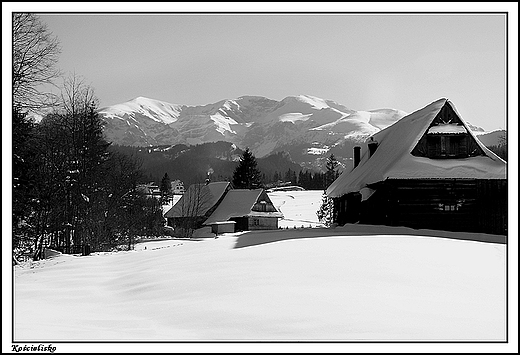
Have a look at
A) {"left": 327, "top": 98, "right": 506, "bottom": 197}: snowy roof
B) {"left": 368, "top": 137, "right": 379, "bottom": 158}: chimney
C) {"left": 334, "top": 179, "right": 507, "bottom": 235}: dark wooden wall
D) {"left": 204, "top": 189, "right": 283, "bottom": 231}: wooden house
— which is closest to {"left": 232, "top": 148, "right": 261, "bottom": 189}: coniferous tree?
{"left": 204, "top": 189, "right": 283, "bottom": 231}: wooden house

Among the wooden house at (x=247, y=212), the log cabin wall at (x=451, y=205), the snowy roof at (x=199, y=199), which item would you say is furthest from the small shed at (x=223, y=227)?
the log cabin wall at (x=451, y=205)

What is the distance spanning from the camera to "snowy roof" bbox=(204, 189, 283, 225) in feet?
199

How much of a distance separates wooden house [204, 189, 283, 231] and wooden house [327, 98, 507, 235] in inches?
1316

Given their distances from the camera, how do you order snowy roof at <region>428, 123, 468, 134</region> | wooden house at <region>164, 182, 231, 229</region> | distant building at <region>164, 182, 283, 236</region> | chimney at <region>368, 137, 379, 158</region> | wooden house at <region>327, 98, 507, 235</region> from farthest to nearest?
1. wooden house at <region>164, 182, 231, 229</region>
2. distant building at <region>164, 182, 283, 236</region>
3. chimney at <region>368, 137, 379, 158</region>
4. snowy roof at <region>428, 123, 468, 134</region>
5. wooden house at <region>327, 98, 507, 235</region>

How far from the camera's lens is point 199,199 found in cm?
6362

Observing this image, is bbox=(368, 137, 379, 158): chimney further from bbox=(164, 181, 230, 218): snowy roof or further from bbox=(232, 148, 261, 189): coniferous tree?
bbox=(232, 148, 261, 189): coniferous tree

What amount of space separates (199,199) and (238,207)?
5.45 meters

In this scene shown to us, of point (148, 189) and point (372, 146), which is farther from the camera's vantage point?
point (148, 189)

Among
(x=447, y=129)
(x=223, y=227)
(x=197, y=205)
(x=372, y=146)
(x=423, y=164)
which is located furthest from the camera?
(x=197, y=205)

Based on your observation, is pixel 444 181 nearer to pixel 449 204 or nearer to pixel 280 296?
pixel 449 204

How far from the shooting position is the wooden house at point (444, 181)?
26.2 meters

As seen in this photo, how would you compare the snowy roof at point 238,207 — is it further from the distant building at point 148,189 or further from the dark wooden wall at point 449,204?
the dark wooden wall at point 449,204

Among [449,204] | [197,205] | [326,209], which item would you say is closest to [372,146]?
[449,204]

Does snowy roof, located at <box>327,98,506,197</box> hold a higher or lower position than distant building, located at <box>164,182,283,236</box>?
higher
